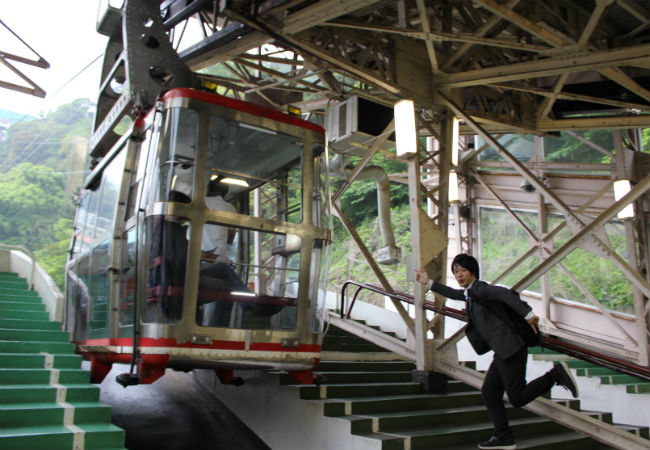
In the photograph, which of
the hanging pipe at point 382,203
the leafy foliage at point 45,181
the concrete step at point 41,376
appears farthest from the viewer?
the leafy foliage at point 45,181

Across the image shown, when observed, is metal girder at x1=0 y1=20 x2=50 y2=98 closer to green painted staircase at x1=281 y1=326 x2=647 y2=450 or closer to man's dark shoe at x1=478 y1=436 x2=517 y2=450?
green painted staircase at x1=281 y1=326 x2=647 y2=450

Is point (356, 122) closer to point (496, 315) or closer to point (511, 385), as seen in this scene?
point (496, 315)

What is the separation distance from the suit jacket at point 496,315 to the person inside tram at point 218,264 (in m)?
2.10

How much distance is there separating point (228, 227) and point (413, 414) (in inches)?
118

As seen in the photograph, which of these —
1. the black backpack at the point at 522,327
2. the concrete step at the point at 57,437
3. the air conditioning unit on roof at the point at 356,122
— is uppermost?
the air conditioning unit on roof at the point at 356,122

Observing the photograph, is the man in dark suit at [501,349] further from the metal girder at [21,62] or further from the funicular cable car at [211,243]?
the metal girder at [21,62]

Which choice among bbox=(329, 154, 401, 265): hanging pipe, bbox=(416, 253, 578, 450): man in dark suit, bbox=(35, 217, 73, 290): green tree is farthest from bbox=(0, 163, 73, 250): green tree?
bbox=(416, 253, 578, 450): man in dark suit

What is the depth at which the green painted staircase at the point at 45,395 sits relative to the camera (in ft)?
13.9

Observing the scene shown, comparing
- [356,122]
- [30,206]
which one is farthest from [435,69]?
[30,206]

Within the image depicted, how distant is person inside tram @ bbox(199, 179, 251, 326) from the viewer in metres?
4.90

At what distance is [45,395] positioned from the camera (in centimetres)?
500

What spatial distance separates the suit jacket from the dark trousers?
0.37 feet

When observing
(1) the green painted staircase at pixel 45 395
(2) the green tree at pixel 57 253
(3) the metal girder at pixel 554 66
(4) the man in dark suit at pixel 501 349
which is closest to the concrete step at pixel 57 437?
(1) the green painted staircase at pixel 45 395

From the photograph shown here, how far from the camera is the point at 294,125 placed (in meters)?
5.67
